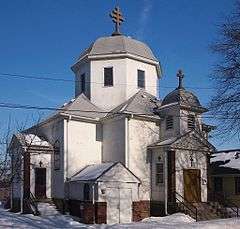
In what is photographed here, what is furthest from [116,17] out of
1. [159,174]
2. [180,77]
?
[159,174]

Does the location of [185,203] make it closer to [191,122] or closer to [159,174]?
[159,174]

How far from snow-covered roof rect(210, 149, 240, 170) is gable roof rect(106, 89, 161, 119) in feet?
29.2

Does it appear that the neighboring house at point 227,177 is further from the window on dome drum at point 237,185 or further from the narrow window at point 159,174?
the narrow window at point 159,174

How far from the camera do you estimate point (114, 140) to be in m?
29.7

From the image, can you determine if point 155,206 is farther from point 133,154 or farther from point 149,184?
point 133,154

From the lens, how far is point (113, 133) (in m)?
29.9

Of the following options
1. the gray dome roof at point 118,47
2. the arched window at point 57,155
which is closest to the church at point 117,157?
the arched window at point 57,155

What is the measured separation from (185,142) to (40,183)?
416 inches

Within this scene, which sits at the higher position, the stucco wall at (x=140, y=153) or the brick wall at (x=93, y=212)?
the stucco wall at (x=140, y=153)

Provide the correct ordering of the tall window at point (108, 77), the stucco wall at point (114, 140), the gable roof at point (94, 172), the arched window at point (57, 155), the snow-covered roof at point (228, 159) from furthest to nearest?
the snow-covered roof at point (228, 159) < the tall window at point (108, 77) < the arched window at point (57, 155) < the stucco wall at point (114, 140) < the gable roof at point (94, 172)

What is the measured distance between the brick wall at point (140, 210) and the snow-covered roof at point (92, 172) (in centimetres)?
297

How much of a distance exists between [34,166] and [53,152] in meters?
1.68

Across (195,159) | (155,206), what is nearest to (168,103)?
(195,159)

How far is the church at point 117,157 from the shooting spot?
26.8m
